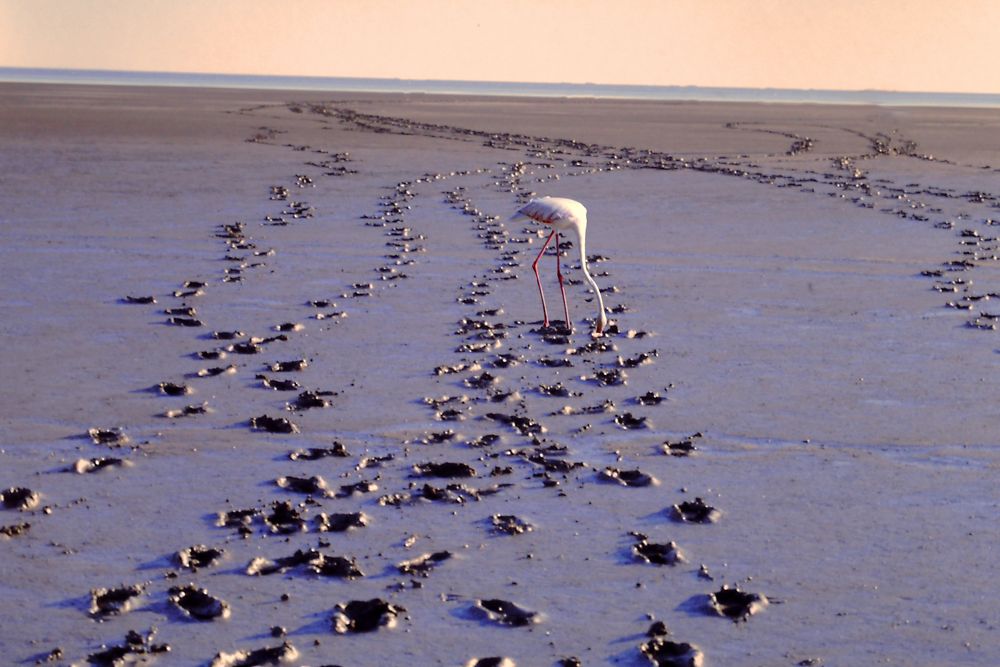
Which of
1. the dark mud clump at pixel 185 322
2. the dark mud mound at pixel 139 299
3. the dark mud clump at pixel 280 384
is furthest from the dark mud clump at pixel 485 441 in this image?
the dark mud mound at pixel 139 299

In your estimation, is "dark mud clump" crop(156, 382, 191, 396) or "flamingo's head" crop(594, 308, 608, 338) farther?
"flamingo's head" crop(594, 308, 608, 338)

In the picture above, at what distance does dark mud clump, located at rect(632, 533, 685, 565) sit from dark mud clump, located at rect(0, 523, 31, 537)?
2.89 meters

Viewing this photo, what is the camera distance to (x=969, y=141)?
38531 mm

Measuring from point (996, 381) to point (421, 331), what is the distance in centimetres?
452

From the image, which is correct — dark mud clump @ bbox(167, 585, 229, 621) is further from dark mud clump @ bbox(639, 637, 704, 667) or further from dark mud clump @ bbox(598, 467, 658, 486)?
dark mud clump @ bbox(598, 467, 658, 486)

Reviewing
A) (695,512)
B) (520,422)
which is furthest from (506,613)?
(520,422)

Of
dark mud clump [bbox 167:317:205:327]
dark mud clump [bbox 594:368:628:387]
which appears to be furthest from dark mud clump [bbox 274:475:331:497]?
dark mud clump [bbox 167:317:205:327]

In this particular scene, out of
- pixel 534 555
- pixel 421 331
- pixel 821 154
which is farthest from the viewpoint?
pixel 821 154

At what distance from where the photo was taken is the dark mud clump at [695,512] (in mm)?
6094

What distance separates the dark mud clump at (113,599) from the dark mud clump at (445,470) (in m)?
1.90

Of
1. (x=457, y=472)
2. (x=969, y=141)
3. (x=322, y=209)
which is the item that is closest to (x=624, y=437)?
(x=457, y=472)

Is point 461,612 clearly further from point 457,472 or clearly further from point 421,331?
point 421,331

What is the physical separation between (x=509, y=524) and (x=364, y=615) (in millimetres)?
1202

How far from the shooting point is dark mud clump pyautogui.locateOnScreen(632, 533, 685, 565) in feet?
18.3
